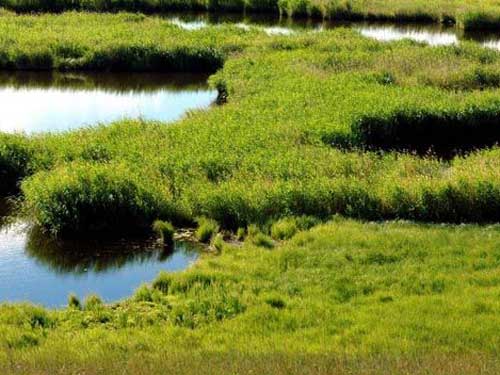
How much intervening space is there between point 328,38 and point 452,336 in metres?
31.8

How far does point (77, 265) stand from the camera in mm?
20938

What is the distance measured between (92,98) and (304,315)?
2530cm

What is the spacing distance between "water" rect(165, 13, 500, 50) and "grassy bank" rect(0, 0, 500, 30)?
101 centimetres

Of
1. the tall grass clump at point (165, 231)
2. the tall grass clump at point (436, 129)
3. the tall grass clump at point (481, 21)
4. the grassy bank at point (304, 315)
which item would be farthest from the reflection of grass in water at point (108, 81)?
the grassy bank at point (304, 315)

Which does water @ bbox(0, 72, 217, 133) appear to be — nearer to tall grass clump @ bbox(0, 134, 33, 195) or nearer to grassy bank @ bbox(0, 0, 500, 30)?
tall grass clump @ bbox(0, 134, 33, 195)

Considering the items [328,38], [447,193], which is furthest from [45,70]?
[447,193]

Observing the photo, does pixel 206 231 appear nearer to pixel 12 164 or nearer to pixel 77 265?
pixel 77 265

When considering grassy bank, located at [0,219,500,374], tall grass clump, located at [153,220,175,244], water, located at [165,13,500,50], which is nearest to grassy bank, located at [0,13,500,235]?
tall grass clump, located at [153,220,175,244]

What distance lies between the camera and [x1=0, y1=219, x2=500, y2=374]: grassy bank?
464 inches

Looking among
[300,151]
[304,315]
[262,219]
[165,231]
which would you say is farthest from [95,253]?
[304,315]

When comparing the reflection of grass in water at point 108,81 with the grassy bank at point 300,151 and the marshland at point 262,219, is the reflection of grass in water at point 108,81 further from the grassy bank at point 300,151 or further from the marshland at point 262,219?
the grassy bank at point 300,151

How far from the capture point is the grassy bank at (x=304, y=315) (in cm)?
1177

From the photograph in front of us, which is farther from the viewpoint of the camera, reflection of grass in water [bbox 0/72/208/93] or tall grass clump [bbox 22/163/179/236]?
reflection of grass in water [bbox 0/72/208/93]

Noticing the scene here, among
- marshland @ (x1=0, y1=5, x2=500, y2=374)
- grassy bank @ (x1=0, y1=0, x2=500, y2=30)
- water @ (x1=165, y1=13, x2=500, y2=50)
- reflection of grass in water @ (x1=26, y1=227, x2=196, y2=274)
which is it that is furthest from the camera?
grassy bank @ (x1=0, y1=0, x2=500, y2=30)
